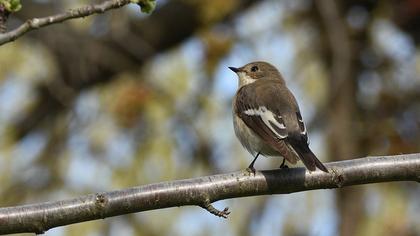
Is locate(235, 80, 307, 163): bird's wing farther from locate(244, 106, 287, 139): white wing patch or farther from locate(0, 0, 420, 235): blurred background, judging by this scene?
locate(0, 0, 420, 235): blurred background

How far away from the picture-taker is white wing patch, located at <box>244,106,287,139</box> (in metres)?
5.21

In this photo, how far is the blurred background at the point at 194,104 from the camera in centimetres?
861

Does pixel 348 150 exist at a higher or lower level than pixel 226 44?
lower

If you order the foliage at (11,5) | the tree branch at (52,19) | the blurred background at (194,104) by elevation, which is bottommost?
the blurred background at (194,104)

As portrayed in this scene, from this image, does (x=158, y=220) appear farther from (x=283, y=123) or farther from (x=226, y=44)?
(x=283, y=123)

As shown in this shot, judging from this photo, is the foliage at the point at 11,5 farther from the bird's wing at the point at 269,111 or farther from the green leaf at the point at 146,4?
the bird's wing at the point at 269,111

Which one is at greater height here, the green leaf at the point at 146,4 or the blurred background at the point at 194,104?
the green leaf at the point at 146,4

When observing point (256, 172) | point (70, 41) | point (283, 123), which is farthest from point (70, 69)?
point (256, 172)

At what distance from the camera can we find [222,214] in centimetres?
415

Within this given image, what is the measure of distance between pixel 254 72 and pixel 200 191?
2.82 meters

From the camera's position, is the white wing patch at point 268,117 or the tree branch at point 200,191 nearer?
the tree branch at point 200,191

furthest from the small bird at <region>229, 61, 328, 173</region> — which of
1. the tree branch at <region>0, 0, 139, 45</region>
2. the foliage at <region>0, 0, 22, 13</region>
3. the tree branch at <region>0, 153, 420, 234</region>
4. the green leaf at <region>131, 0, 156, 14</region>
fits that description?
the foliage at <region>0, 0, 22, 13</region>

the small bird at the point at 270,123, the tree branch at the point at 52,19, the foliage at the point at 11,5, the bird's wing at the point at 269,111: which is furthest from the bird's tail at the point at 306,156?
the foliage at the point at 11,5

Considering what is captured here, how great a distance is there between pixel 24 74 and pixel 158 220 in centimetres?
220
